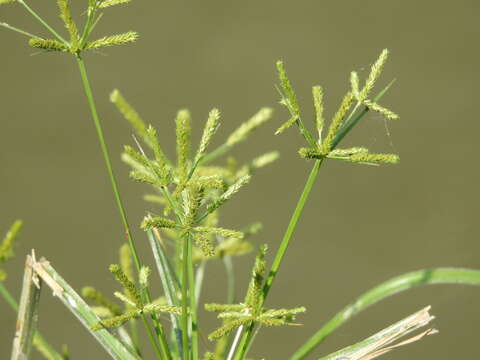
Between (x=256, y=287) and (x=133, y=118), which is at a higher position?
(x=133, y=118)

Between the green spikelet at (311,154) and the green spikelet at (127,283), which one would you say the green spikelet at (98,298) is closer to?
the green spikelet at (127,283)

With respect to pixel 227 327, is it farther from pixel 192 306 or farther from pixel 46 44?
pixel 46 44

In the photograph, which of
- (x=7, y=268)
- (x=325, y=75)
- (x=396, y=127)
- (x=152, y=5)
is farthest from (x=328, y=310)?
(x=152, y=5)

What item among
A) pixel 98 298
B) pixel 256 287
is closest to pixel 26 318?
pixel 98 298

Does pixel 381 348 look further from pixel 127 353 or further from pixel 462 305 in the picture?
pixel 462 305

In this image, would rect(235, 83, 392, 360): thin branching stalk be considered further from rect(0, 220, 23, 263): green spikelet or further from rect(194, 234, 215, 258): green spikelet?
rect(0, 220, 23, 263): green spikelet
